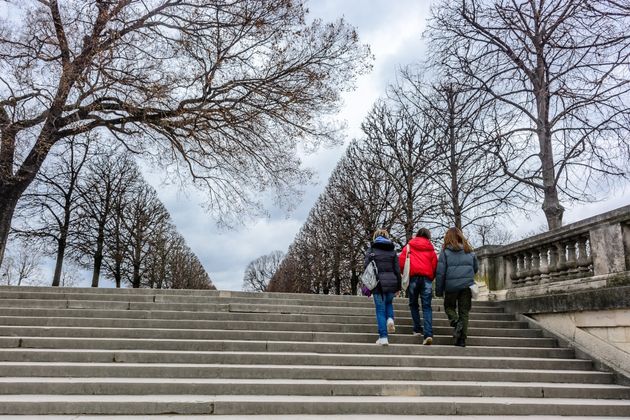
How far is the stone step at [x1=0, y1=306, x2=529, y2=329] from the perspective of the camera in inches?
348

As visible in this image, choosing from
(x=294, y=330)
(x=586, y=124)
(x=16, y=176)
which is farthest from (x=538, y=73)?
(x=16, y=176)

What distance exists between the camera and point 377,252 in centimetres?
796

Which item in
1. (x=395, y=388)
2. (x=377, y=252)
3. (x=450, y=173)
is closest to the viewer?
(x=395, y=388)

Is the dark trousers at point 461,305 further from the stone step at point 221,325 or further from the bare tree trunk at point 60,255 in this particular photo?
the bare tree trunk at point 60,255

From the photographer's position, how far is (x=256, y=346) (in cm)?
744

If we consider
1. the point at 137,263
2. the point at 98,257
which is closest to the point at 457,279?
the point at 98,257

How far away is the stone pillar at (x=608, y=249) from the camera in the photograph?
7312 millimetres

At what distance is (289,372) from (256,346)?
1147 millimetres

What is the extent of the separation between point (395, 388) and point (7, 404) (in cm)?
434

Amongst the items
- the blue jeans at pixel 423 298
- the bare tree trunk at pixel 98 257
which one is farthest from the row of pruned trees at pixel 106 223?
the blue jeans at pixel 423 298

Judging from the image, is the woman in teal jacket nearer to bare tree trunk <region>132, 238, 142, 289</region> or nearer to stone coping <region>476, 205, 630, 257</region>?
stone coping <region>476, 205, 630, 257</region>

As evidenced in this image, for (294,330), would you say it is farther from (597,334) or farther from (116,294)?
(597,334)

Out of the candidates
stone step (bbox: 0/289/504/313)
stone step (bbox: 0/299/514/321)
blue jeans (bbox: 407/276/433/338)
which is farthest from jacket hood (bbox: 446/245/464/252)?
stone step (bbox: 0/289/504/313)

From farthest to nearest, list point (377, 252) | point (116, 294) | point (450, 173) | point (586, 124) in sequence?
point (450, 173), point (586, 124), point (116, 294), point (377, 252)
